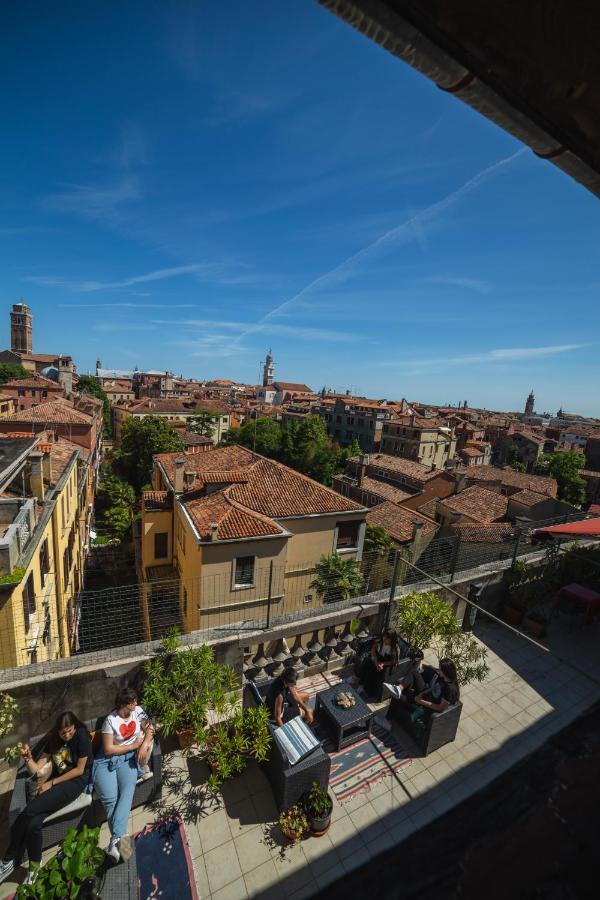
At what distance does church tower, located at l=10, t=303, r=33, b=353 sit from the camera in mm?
110000

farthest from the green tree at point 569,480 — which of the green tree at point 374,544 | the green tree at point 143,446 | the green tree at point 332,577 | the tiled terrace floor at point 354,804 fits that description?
the tiled terrace floor at point 354,804

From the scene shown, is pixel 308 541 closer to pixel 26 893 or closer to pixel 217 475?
pixel 217 475

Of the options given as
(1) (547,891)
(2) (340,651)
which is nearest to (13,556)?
(2) (340,651)

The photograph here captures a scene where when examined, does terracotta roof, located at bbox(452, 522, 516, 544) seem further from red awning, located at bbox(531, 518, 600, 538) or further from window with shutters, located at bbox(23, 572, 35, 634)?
window with shutters, located at bbox(23, 572, 35, 634)

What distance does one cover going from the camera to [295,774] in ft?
14.1

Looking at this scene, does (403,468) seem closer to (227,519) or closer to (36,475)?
(227,519)

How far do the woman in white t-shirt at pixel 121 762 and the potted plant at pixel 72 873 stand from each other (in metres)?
0.50

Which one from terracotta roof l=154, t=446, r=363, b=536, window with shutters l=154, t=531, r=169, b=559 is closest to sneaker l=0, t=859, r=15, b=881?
terracotta roof l=154, t=446, r=363, b=536

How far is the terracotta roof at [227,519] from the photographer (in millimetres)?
12609

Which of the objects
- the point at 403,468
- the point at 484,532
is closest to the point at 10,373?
the point at 403,468

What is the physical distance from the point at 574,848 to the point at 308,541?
1537 cm

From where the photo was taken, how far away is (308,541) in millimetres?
15992

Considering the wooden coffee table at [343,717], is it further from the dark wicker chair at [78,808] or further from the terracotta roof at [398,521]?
the terracotta roof at [398,521]

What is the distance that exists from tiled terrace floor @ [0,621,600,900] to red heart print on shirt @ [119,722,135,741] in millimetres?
805
